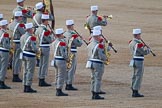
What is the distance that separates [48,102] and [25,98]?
900 millimetres

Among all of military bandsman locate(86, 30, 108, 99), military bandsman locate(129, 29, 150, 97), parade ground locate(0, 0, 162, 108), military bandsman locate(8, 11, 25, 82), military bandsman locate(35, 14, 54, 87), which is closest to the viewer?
parade ground locate(0, 0, 162, 108)

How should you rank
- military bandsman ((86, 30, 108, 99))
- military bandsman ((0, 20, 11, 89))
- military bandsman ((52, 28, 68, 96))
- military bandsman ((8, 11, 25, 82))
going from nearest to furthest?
military bandsman ((86, 30, 108, 99)), military bandsman ((52, 28, 68, 96)), military bandsman ((0, 20, 11, 89)), military bandsman ((8, 11, 25, 82))

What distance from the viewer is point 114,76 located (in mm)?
26328

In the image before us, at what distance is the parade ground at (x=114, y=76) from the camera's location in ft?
69.8

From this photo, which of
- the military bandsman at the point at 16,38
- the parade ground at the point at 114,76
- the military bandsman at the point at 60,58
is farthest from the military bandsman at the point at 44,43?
the military bandsman at the point at 60,58

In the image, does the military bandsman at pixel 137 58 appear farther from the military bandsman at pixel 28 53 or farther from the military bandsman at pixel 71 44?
the military bandsman at pixel 28 53

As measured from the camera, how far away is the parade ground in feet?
69.8

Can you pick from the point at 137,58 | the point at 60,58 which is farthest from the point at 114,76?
the point at 60,58

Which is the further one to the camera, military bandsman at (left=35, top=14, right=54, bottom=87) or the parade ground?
military bandsman at (left=35, top=14, right=54, bottom=87)

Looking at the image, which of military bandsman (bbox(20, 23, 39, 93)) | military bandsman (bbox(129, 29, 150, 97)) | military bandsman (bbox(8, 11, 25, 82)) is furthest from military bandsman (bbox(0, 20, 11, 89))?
military bandsman (bbox(129, 29, 150, 97))

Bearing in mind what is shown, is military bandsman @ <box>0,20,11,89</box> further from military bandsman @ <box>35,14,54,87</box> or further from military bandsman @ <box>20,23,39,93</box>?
military bandsman @ <box>35,14,54,87</box>

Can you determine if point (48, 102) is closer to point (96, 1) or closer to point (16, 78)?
point (16, 78)

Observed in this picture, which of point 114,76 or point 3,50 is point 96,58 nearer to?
point 3,50

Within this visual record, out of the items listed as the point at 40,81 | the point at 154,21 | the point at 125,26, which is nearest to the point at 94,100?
the point at 40,81
